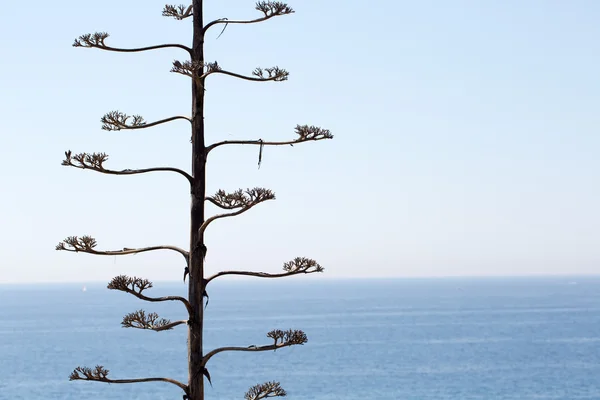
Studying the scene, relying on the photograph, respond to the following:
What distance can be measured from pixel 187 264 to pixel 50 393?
78.9 meters

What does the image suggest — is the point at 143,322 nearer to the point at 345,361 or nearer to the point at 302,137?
the point at 302,137

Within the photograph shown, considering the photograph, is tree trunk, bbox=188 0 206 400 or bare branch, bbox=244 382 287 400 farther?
bare branch, bbox=244 382 287 400

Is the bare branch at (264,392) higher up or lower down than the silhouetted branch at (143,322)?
lower down

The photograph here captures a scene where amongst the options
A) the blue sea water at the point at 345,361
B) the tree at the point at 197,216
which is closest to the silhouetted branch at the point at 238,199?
the tree at the point at 197,216

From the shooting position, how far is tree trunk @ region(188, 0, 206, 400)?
10188 mm

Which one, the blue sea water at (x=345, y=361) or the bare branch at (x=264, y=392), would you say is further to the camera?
the blue sea water at (x=345, y=361)

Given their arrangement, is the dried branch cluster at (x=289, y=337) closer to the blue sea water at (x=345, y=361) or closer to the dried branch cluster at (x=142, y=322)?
the dried branch cluster at (x=142, y=322)

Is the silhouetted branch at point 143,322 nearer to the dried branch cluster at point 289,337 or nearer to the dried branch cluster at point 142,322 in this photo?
the dried branch cluster at point 142,322

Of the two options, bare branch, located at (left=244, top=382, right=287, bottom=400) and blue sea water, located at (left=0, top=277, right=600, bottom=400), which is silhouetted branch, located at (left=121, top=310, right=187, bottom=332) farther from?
blue sea water, located at (left=0, top=277, right=600, bottom=400)

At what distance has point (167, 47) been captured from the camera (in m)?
10.4

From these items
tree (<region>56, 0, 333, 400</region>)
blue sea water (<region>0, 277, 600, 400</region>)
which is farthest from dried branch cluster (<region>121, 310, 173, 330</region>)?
blue sea water (<region>0, 277, 600, 400</region>)

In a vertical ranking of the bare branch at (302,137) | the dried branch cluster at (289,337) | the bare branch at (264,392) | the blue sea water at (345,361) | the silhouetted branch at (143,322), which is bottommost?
the blue sea water at (345,361)

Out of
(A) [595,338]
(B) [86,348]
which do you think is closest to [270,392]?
(B) [86,348]

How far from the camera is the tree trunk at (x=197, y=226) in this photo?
1019cm
